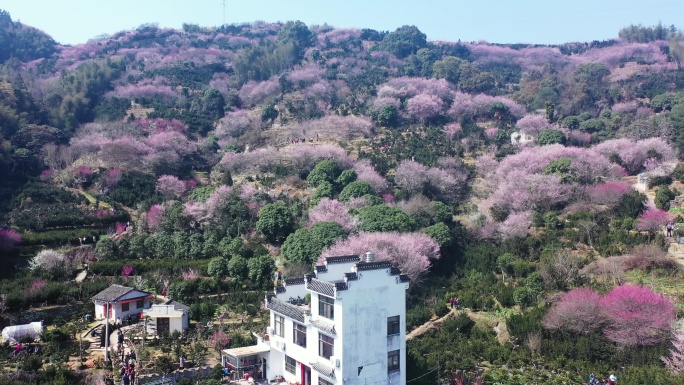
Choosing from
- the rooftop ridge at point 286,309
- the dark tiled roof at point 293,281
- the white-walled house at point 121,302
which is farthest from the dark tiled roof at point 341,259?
the white-walled house at point 121,302

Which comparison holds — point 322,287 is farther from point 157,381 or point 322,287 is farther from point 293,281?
point 157,381

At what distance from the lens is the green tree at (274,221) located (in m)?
42.2

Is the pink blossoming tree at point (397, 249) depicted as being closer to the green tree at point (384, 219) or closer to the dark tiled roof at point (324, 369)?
the green tree at point (384, 219)

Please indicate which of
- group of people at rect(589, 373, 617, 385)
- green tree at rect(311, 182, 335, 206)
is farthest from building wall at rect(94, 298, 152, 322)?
group of people at rect(589, 373, 617, 385)

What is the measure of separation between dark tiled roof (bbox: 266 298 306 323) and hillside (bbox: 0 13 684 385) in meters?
3.50

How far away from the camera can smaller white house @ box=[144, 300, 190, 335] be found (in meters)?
30.3

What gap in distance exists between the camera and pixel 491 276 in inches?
1458

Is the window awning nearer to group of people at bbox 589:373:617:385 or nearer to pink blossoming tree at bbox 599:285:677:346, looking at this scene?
group of people at bbox 589:373:617:385

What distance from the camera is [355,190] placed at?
4653 cm

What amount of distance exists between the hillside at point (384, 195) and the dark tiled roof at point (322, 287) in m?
5.70

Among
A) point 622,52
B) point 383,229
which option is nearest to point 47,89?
point 383,229

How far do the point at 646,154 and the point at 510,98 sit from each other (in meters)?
26.5

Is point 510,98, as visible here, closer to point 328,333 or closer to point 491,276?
point 491,276

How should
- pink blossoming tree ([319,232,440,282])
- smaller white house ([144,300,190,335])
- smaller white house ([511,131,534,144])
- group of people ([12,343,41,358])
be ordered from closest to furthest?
group of people ([12,343,41,358]), smaller white house ([144,300,190,335]), pink blossoming tree ([319,232,440,282]), smaller white house ([511,131,534,144])
